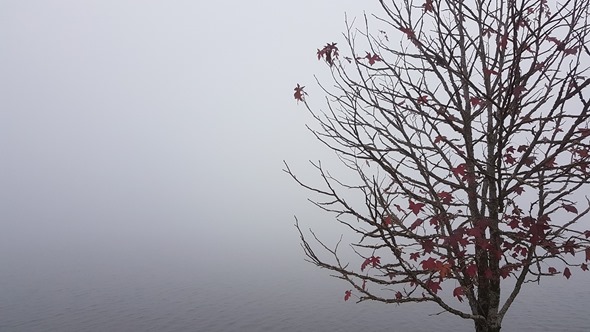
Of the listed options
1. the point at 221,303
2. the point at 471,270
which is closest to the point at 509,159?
the point at 471,270

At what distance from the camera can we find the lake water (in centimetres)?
3284

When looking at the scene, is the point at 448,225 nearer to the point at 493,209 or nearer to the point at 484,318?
the point at 493,209

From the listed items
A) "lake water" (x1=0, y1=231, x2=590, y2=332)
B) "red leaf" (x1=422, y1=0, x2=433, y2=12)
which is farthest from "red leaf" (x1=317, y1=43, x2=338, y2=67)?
"lake water" (x1=0, y1=231, x2=590, y2=332)

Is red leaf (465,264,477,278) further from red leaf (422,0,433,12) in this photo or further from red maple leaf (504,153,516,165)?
red leaf (422,0,433,12)

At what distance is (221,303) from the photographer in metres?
39.6

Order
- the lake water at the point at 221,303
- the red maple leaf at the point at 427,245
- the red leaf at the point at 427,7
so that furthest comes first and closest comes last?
the lake water at the point at 221,303 → the red leaf at the point at 427,7 → the red maple leaf at the point at 427,245

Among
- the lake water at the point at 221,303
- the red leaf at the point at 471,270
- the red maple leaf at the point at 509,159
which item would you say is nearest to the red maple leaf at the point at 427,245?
the red leaf at the point at 471,270

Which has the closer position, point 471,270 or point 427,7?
point 471,270

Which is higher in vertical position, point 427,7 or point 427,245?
point 427,7

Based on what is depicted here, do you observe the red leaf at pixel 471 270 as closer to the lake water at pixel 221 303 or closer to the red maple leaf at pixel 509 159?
the red maple leaf at pixel 509 159

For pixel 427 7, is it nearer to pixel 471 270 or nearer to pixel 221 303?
pixel 471 270

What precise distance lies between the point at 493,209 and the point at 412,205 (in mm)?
972

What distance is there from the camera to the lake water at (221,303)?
108 ft

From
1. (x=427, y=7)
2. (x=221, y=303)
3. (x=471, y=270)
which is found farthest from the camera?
(x=221, y=303)
